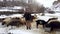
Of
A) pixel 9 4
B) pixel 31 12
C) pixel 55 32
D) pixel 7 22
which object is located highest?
pixel 9 4

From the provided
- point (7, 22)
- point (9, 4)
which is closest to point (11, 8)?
point (9, 4)

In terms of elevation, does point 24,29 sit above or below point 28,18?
below

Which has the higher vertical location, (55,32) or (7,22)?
(7,22)

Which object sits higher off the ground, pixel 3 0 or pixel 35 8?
pixel 3 0

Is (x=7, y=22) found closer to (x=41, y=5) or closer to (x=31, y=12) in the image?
(x=31, y=12)

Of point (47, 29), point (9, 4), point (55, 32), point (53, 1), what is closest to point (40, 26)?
point (47, 29)

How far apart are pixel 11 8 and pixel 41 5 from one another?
42cm

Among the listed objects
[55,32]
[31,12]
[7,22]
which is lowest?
[55,32]

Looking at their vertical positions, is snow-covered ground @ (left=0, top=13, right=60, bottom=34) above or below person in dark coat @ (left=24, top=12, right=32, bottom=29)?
below

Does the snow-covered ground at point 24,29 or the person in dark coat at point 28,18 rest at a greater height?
the person in dark coat at point 28,18

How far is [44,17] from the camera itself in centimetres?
184

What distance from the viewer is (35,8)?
6.06ft

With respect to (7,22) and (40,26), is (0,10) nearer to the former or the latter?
(7,22)

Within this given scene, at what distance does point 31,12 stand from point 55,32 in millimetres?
426
